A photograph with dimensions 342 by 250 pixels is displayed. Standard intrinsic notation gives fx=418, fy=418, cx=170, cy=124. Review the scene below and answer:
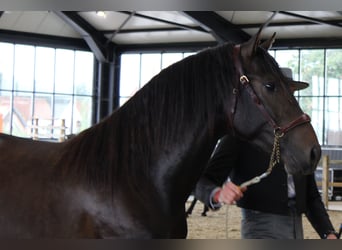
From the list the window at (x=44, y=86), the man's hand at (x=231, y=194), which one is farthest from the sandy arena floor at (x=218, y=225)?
the window at (x=44, y=86)

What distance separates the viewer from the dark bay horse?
1185 millimetres

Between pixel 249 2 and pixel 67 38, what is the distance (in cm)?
1570

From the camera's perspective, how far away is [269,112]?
122 centimetres

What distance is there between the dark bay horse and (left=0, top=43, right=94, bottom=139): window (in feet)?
45.6

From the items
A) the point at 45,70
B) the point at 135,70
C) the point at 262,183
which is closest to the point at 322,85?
the point at 135,70

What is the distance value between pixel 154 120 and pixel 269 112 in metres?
0.34

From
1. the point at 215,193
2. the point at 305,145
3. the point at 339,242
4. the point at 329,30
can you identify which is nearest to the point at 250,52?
the point at 305,145

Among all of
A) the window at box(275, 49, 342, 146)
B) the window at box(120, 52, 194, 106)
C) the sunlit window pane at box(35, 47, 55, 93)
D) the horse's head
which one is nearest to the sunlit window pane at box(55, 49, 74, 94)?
the sunlit window pane at box(35, 47, 55, 93)

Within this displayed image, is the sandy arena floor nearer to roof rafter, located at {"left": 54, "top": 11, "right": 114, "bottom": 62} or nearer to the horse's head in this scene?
the horse's head

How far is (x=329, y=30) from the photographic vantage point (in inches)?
515

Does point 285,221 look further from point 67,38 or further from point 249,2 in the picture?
point 67,38

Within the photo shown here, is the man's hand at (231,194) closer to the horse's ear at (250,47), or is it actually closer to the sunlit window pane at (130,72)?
the horse's ear at (250,47)

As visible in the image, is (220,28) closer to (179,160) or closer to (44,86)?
(44,86)

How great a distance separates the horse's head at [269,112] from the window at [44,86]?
14.0 meters
